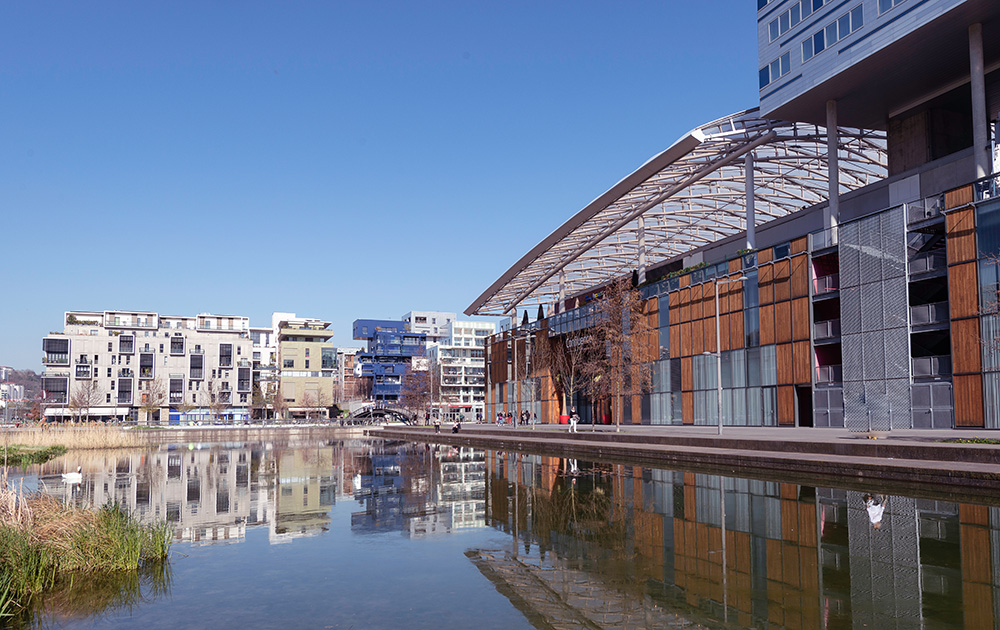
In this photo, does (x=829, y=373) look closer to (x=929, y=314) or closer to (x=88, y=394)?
(x=929, y=314)

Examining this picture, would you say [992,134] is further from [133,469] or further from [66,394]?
[66,394]

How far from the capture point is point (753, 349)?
42.2m

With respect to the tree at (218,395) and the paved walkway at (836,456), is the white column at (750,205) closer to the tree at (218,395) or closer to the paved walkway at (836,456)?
the paved walkway at (836,456)

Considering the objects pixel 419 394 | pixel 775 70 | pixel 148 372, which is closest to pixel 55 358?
pixel 148 372

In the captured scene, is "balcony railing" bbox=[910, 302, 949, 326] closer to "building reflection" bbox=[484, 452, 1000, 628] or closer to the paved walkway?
the paved walkway

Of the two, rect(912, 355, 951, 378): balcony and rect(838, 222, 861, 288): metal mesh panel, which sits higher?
rect(838, 222, 861, 288): metal mesh panel

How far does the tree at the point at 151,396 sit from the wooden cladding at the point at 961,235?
4231 inches

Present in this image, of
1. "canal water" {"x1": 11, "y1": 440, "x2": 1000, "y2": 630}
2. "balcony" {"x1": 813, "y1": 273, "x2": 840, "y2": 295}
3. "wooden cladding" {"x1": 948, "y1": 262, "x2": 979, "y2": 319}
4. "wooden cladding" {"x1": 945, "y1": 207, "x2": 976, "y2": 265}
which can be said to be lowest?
"canal water" {"x1": 11, "y1": 440, "x2": 1000, "y2": 630}

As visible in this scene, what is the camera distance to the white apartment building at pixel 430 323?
183625 millimetres

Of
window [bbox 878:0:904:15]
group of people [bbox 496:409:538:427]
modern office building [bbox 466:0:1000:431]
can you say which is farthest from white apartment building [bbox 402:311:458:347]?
window [bbox 878:0:904:15]

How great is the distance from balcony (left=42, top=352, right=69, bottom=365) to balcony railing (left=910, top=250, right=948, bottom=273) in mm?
125094

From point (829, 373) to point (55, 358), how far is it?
121 metres

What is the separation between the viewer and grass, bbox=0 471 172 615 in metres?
9.64

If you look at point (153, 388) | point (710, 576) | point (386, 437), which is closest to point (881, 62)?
point (710, 576)
